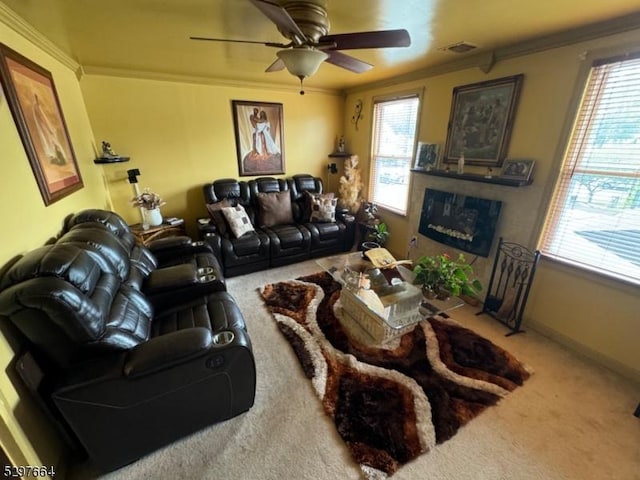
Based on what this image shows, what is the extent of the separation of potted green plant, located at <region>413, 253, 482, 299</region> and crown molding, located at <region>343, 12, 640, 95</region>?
1.86 meters

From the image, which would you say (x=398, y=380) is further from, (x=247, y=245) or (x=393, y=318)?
(x=247, y=245)

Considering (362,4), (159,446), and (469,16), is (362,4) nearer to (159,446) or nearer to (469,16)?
(469,16)

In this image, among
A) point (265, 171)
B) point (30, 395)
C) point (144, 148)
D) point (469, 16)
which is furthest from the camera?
point (265, 171)

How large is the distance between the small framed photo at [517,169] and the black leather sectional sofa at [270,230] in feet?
6.42

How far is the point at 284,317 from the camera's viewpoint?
257 centimetres

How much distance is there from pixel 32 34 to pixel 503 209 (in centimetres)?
403

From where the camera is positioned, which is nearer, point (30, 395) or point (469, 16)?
point (30, 395)

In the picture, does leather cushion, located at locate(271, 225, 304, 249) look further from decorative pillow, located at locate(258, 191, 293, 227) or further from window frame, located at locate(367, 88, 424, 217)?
window frame, located at locate(367, 88, 424, 217)

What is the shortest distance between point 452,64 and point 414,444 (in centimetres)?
338

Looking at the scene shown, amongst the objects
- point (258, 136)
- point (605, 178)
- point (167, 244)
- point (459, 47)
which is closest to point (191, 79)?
point (258, 136)

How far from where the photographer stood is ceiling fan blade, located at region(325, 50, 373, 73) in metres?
1.87

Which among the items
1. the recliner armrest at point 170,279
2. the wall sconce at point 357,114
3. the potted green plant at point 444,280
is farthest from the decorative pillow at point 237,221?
the wall sconce at point 357,114

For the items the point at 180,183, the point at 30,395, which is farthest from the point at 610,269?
the point at 180,183

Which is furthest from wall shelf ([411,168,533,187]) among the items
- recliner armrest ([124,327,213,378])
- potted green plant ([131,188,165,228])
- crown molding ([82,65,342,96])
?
potted green plant ([131,188,165,228])
